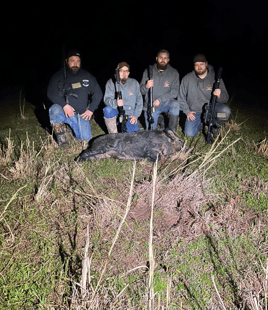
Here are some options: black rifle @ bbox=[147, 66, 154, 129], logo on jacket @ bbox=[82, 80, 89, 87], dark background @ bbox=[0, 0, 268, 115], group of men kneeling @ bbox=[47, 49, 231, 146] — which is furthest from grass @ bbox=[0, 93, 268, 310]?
dark background @ bbox=[0, 0, 268, 115]

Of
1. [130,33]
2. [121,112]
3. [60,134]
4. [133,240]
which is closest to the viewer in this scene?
[133,240]

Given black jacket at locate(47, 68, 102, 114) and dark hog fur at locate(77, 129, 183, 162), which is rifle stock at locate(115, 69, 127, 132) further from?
dark hog fur at locate(77, 129, 183, 162)

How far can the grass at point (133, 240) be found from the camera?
204 centimetres

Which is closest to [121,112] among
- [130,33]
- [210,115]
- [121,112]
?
[121,112]

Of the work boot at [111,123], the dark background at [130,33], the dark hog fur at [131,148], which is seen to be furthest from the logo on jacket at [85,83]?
the dark background at [130,33]

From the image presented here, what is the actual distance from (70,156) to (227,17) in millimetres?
19332

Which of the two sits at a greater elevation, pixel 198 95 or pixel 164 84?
pixel 164 84

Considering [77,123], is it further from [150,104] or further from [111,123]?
[150,104]

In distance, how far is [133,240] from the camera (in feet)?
8.47

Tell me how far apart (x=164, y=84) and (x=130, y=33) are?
15015mm

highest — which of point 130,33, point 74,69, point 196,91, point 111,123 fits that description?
point 130,33

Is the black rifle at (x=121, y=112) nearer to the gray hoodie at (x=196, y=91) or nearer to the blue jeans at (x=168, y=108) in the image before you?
the blue jeans at (x=168, y=108)

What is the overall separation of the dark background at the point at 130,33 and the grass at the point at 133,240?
41.1 feet

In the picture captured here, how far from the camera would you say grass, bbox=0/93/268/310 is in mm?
2037
